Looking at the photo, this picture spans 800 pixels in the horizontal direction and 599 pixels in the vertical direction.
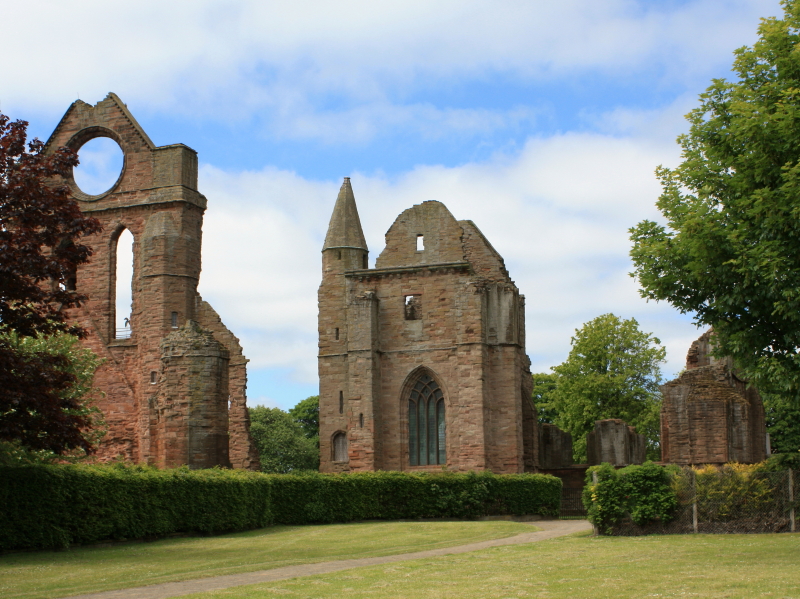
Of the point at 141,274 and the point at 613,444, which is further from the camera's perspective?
the point at 613,444

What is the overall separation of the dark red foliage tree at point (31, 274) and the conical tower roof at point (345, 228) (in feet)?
95.0

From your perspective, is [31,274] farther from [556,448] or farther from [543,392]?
[543,392]

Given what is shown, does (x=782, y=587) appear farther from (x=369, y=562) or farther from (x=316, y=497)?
(x=316, y=497)

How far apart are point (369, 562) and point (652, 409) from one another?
40.8 meters

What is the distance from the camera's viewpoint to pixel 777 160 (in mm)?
18469

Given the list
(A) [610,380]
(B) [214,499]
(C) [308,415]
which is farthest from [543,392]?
(B) [214,499]

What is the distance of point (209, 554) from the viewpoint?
1980 centimetres

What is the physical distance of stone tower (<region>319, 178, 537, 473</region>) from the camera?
42.4 meters

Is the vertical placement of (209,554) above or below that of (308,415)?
below

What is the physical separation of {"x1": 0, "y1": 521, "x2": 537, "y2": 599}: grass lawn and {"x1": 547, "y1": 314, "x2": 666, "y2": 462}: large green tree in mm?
27746

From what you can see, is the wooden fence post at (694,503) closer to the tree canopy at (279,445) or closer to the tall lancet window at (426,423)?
the tall lancet window at (426,423)

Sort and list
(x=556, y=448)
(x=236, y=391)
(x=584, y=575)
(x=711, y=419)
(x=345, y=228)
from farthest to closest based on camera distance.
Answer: (x=345, y=228) < (x=556, y=448) < (x=236, y=391) < (x=711, y=419) < (x=584, y=575)

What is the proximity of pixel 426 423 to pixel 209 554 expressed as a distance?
24652mm

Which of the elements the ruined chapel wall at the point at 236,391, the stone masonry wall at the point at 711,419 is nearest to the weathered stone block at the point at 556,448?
the stone masonry wall at the point at 711,419
